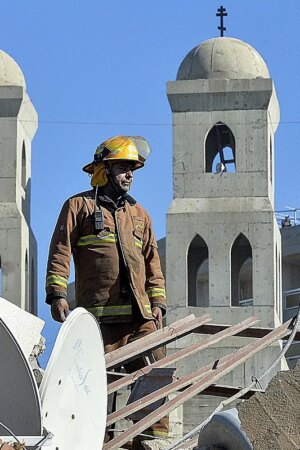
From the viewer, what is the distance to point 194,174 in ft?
147

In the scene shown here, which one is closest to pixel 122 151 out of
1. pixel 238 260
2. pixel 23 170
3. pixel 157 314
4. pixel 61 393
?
pixel 157 314

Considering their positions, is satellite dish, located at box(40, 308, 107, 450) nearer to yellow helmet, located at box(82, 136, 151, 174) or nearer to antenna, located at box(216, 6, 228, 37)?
yellow helmet, located at box(82, 136, 151, 174)

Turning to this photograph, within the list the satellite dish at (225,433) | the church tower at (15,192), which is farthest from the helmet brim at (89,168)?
the church tower at (15,192)

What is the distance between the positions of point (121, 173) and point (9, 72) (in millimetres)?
36302

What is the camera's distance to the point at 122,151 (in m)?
10.6

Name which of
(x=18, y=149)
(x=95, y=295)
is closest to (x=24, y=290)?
(x=18, y=149)

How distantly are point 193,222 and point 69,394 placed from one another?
3640cm

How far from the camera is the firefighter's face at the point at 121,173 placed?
1064 cm

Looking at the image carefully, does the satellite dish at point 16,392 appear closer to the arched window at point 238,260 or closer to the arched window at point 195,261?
the arched window at point 238,260

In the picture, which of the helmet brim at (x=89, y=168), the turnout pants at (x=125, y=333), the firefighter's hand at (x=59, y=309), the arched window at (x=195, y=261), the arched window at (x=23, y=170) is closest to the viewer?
the firefighter's hand at (x=59, y=309)

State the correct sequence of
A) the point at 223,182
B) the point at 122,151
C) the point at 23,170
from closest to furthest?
the point at 122,151
the point at 223,182
the point at 23,170

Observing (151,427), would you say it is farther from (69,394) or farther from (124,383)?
(69,394)

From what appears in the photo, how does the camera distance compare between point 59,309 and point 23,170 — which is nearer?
point 59,309

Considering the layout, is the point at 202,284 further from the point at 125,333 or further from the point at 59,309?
the point at 59,309
